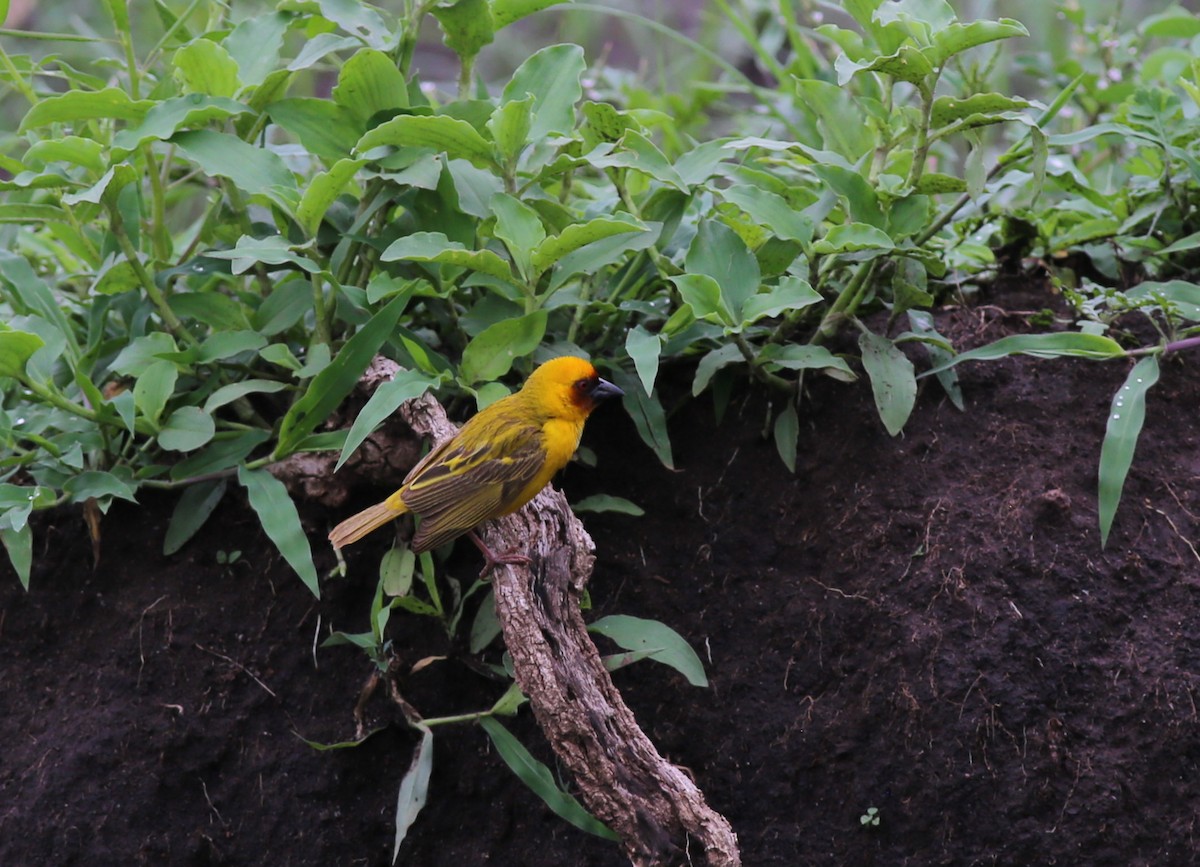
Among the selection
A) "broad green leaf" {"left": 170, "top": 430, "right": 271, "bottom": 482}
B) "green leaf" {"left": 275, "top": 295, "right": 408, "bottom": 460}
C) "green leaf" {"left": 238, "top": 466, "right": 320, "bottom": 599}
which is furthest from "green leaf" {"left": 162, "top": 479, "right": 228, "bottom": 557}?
"green leaf" {"left": 275, "top": 295, "right": 408, "bottom": 460}

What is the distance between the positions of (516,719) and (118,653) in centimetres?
105

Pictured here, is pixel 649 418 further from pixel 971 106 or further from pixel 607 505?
pixel 971 106

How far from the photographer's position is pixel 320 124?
2932 millimetres

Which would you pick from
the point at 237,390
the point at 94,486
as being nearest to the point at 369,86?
the point at 237,390

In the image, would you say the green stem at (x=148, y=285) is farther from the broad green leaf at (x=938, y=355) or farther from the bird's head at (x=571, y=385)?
the broad green leaf at (x=938, y=355)

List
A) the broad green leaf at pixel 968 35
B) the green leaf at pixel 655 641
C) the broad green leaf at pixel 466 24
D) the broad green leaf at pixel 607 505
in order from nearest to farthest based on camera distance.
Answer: the broad green leaf at pixel 968 35 → the green leaf at pixel 655 641 → the broad green leaf at pixel 607 505 → the broad green leaf at pixel 466 24

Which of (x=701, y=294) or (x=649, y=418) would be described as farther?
(x=649, y=418)

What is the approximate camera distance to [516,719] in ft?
8.87

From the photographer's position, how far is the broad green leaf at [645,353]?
2.51 metres

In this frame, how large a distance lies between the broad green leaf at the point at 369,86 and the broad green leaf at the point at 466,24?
0.59 feet

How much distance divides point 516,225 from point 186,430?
976 millimetres

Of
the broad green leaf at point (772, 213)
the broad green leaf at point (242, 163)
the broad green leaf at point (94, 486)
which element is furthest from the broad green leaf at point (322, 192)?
the broad green leaf at point (772, 213)

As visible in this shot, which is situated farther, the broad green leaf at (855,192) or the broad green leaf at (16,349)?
the broad green leaf at (855,192)

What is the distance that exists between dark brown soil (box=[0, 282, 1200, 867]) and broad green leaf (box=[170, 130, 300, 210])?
82 cm
